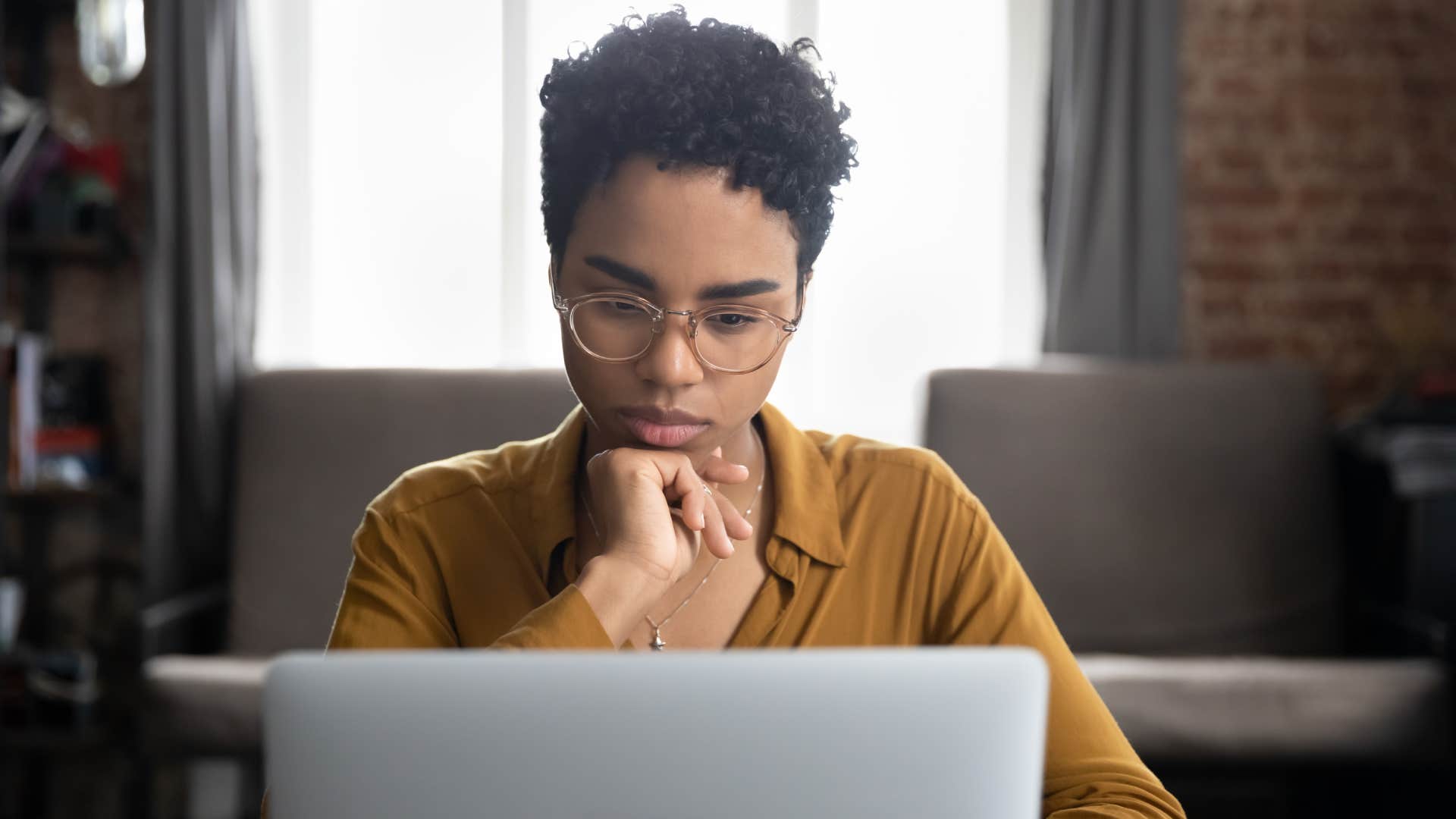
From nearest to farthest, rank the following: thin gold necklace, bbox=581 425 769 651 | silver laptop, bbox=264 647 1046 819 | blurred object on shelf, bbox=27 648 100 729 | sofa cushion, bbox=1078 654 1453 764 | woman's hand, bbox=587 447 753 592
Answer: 1. silver laptop, bbox=264 647 1046 819
2. woman's hand, bbox=587 447 753 592
3. thin gold necklace, bbox=581 425 769 651
4. sofa cushion, bbox=1078 654 1453 764
5. blurred object on shelf, bbox=27 648 100 729

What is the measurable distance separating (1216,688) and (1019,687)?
1.88m

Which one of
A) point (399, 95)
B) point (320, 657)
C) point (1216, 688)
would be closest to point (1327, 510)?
point (1216, 688)

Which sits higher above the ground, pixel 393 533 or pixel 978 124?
pixel 978 124

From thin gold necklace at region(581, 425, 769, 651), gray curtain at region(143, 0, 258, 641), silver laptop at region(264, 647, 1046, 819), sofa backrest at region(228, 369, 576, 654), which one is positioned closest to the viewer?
silver laptop at region(264, 647, 1046, 819)

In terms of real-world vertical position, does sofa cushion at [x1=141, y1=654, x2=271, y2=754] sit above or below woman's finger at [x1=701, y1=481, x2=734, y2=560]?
below

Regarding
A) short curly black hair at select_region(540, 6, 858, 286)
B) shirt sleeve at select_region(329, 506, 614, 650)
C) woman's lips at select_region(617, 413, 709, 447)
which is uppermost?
short curly black hair at select_region(540, 6, 858, 286)

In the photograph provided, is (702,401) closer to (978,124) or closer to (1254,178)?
(978,124)

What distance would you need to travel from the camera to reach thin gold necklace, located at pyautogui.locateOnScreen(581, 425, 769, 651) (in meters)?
0.95

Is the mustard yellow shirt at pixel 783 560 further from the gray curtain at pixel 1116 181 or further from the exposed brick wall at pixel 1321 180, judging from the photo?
the exposed brick wall at pixel 1321 180

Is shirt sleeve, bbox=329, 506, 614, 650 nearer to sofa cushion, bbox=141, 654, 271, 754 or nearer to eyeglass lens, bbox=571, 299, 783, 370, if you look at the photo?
eyeglass lens, bbox=571, 299, 783, 370

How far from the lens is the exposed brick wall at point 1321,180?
9.96 feet

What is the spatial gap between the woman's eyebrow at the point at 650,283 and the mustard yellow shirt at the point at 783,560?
0.64ft

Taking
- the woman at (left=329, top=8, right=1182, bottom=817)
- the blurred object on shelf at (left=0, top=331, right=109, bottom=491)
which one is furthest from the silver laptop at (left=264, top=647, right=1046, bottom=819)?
the blurred object on shelf at (left=0, top=331, right=109, bottom=491)

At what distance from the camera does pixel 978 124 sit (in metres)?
3.08
